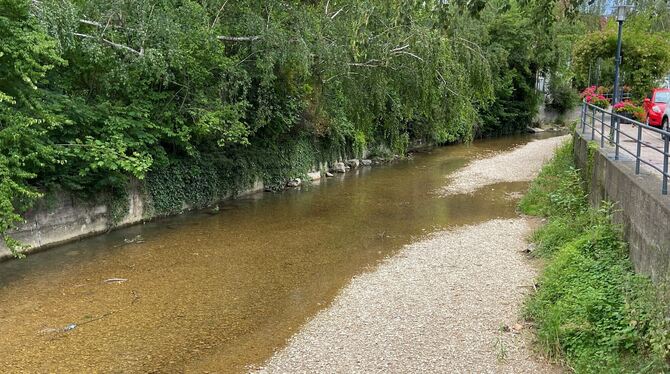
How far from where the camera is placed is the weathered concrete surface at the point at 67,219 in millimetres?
11750

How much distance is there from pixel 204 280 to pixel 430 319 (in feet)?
14.4

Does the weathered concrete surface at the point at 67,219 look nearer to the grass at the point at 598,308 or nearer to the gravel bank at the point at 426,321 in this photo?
the gravel bank at the point at 426,321

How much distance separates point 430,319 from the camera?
803cm

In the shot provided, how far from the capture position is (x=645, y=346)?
566 cm

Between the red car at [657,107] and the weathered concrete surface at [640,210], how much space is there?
28.9 ft

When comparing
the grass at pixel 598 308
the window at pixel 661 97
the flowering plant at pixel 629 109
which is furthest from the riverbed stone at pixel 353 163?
→ the grass at pixel 598 308

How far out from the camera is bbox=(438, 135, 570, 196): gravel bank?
20281 millimetres

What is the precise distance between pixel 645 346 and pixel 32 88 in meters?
10.4

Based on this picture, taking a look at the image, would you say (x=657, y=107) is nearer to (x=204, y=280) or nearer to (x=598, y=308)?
(x=598, y=308)

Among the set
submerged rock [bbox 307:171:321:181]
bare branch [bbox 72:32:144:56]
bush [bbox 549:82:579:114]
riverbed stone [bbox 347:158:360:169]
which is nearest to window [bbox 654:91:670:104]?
riverbed stone [bbox 347:158:360:169]

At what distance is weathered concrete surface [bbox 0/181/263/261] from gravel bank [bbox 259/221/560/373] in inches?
275

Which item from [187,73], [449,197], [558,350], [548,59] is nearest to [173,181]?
[187,73]

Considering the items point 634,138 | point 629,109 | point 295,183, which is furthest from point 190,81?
point 629,109

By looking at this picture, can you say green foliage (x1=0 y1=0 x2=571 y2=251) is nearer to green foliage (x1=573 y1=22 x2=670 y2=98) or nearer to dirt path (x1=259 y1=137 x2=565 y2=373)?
dirt path (x1=259 y1=137 x2=565 y2=373)
